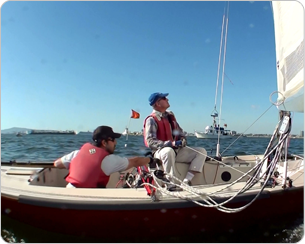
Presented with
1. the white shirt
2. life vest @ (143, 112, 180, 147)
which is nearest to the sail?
life vest @ (143, 112, 180, 147)

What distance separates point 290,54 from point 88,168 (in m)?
3.30

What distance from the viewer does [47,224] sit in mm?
2961

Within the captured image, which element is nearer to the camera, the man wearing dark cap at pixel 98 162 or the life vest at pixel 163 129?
the man wearing dark cap at pixel 98 162

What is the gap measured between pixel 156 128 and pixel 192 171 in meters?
0.88

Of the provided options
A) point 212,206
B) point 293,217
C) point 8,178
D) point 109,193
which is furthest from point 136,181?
point 293,217

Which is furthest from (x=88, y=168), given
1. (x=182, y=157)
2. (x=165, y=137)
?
(x=182, y=157)

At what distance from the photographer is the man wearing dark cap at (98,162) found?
9.77 feet

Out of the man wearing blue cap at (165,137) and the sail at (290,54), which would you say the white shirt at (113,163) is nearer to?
the man wearing blue cap at (165,137)

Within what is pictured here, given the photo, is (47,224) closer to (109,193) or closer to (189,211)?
(109,193)

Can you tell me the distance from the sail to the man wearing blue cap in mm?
1464

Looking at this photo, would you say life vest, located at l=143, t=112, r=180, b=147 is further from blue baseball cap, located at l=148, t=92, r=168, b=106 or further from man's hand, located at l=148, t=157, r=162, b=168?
man's hand, located at l=148, t=157, r=162, b=168

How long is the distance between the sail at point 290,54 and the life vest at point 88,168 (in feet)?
7.67

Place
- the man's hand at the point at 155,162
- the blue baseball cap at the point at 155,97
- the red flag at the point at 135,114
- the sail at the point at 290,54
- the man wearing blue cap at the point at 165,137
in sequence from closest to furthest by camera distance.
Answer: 1. the man's hand at the point at 155,162
2. the sail at the point at 290,54
3. the man wearing blue cap at the point at 165,137
4. the blue baseball cap at the point at 155,97
5. the red flag at the point at 135,114

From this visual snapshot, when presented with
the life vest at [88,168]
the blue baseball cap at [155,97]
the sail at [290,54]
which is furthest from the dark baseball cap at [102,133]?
the sail at [290,54]
